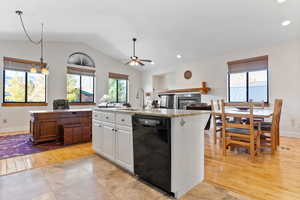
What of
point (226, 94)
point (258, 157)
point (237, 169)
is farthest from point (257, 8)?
point (237, 169)

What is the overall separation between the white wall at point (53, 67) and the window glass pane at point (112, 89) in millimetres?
276

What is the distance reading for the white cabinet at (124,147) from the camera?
205 cm

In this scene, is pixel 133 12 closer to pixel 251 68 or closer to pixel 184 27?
pixel 184 27

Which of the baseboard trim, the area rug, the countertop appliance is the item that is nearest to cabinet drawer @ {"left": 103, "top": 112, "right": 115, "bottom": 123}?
the area rug

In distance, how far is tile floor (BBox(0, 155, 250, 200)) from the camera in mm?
1634

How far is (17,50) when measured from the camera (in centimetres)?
489

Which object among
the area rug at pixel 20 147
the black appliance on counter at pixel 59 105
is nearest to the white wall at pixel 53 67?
the area rug at pixel 20 147

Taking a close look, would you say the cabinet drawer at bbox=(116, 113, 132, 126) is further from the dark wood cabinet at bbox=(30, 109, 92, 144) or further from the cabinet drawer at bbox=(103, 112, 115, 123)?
the dark wood cabinet at bbox=(30, 109, 92, 144)

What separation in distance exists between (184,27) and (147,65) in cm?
356

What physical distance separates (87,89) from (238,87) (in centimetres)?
579

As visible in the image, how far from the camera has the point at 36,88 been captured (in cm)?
530

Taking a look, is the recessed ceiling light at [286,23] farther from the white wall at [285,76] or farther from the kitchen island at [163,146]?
the kitchen island at [163,146]

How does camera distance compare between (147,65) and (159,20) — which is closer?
(159,20)

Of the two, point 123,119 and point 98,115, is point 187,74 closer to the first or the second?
point 98,115
